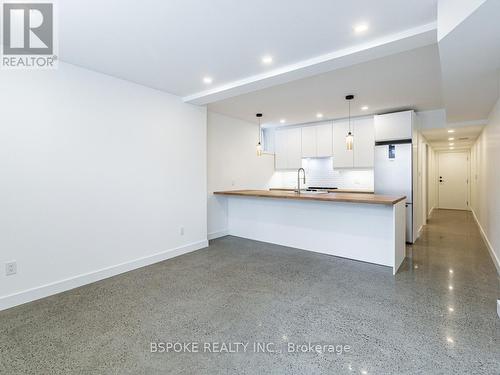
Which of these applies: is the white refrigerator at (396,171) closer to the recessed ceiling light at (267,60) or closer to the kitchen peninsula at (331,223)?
the kitchen peninsula at (331,223)

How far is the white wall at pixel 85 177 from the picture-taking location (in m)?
2.63

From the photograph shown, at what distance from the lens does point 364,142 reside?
18.4 ft

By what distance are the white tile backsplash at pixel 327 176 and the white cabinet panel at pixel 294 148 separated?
0.69 ft

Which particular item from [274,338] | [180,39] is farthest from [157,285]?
[180,39]

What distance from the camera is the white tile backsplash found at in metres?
6.06

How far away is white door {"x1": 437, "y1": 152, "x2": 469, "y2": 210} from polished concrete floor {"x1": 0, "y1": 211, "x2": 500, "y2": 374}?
22.9ft

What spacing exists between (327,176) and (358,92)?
2.81 metres

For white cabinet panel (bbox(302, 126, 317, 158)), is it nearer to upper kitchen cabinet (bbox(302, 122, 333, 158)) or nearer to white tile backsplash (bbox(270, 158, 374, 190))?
upper kitchen cabinet (bbox(302, 122, 333, 158))

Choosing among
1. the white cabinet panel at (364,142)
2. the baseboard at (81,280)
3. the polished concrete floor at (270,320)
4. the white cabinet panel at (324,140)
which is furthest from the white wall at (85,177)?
the white cabinet panel at (364,142)

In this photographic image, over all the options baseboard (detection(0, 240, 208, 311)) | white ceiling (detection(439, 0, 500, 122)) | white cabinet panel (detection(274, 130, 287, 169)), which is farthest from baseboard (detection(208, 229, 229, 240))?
white ceiling (detection(439, 0, 500, 122))

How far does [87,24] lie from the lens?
2.22 metres

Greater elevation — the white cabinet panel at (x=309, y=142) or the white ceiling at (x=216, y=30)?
the white ceiling at (x=216, y=30)

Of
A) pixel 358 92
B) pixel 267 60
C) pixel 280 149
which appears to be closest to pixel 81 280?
pixel 267 60

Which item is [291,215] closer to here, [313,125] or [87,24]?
[313,125]
